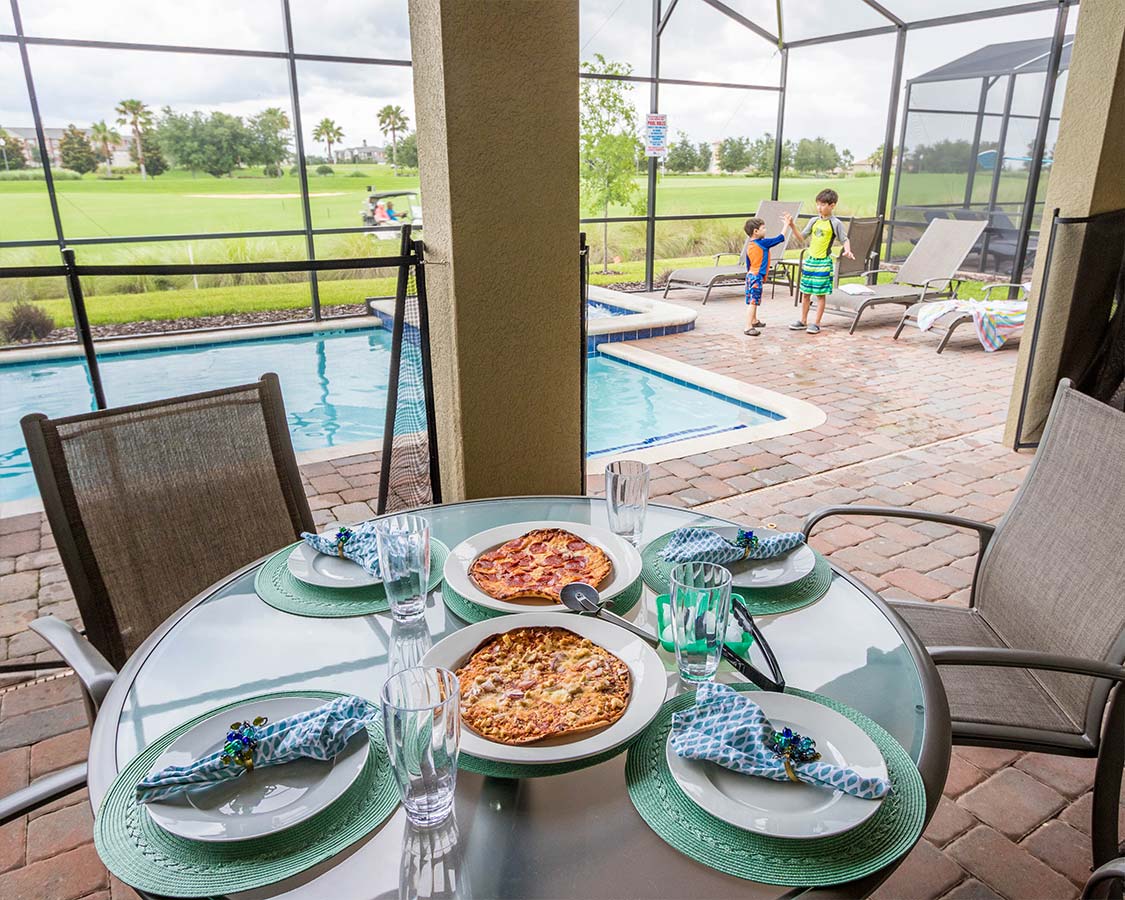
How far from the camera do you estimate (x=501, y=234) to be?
2.55 m

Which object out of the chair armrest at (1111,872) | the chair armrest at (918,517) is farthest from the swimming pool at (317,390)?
the chair armrest at (1111,872)

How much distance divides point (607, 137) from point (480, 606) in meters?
9.43

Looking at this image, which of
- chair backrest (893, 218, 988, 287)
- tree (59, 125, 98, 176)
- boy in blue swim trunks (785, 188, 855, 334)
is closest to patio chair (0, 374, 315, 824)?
boy in blue swim trunks (785, 188, 855, 334)

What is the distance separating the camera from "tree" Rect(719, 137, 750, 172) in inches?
488

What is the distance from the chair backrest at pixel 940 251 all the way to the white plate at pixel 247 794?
26.1 feet

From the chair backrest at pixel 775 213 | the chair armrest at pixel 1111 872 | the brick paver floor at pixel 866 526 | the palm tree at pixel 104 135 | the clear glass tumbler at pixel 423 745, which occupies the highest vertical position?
the palm tree at pixel 104 135

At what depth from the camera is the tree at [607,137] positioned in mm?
9352

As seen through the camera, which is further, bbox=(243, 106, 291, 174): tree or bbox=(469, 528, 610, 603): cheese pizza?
bbox=(243, 106, 291, 174): tree

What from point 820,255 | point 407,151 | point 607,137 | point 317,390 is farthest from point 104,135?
point 820,255

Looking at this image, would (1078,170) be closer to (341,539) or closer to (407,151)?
(341,539)

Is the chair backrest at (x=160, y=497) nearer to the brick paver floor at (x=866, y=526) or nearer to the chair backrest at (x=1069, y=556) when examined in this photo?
the brick paver floor at (x=866, y=526)

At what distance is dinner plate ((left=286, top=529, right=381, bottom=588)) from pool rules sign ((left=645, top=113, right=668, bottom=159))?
8.47 meters

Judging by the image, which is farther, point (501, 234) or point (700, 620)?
point (501, 234)

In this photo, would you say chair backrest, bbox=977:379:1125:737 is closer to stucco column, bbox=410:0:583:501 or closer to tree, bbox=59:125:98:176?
stucco column, bbox=410:0:583:501
